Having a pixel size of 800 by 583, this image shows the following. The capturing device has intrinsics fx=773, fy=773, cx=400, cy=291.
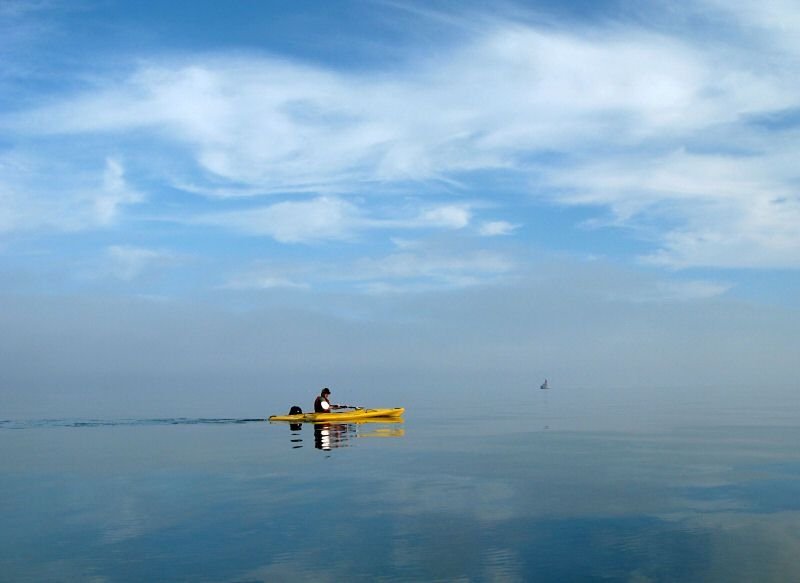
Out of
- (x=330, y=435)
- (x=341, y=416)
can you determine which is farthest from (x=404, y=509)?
(x=341, y=416)

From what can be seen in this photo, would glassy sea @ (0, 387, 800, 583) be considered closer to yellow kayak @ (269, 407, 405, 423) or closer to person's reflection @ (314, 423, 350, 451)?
person's reflection @ (314, 423, 350, 451)

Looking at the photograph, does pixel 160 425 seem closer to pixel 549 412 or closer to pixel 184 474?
pixel 184 474

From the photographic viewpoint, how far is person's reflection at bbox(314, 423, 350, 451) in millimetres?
44781

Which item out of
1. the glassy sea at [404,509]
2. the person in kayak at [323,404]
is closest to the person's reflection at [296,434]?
the glassy sea at [404,509]

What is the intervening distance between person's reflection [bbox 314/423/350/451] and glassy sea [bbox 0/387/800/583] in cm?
51

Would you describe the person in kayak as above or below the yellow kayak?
above

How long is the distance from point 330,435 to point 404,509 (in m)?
27.1

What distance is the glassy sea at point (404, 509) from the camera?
58.8 ft

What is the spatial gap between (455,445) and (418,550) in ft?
82.4

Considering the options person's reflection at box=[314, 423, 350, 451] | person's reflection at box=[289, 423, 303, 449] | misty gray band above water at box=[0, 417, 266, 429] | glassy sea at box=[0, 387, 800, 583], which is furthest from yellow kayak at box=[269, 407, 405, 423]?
glassy sea at box=[0, 387, 800, 583]

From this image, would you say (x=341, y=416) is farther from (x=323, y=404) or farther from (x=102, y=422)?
(x=102, y=422)

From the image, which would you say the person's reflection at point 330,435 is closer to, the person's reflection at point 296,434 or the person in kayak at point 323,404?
the person's reflection at point 296,434

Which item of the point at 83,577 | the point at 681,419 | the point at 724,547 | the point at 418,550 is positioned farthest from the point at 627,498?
the point at 681,419

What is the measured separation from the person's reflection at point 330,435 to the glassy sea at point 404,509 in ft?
1.66
